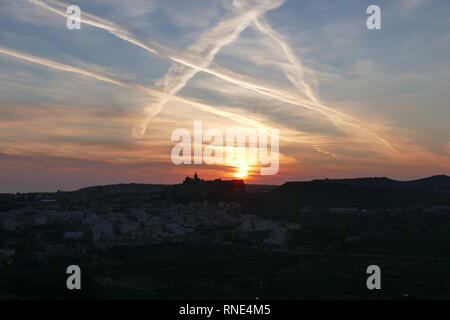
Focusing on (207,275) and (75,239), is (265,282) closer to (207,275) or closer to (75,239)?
(207,275)

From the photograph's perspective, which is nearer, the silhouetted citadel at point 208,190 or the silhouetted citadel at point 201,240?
the silhouetted citadel at point 201,240

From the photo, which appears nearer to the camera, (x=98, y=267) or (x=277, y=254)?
(x=98, y=267)

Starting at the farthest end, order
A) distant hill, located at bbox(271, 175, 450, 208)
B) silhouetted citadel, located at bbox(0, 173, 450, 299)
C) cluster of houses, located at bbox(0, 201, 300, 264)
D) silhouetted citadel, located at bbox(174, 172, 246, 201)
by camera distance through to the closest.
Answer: distant hill, located at bbox(271, 175, 450, 208)
silhouetted citadel, located at bbox(174, 172, 246, 201)
cluster of houses, located at bbox(0, 201, 300, 264)
silhouetted citadel, located at bbox(0, 173, 450, 299)

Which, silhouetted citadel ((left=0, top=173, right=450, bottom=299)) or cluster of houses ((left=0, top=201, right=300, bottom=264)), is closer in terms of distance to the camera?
silhouetted citadel ((left=0, top=173, right=450, bottom=299))

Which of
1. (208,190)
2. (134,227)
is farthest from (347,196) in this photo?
(134,227)

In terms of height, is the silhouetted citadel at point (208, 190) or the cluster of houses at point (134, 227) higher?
the silhouetted citadel at point (208, 190)

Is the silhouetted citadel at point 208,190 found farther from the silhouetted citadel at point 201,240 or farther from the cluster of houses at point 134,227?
the cluster of houses at point 134,227

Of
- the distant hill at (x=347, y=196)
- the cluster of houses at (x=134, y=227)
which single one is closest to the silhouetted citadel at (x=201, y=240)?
the cluster of houses at (x=134, y=227)

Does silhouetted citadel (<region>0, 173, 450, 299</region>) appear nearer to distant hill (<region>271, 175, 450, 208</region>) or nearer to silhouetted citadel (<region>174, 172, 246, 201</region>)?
silhouetted citadel (<region>174, 172, 246, 201</region>)

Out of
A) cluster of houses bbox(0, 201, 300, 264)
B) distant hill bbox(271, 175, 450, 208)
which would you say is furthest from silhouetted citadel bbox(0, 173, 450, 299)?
distant hill bbox(271, 175, 450, 208)

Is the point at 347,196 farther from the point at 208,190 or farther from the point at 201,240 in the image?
the point at 201,240
